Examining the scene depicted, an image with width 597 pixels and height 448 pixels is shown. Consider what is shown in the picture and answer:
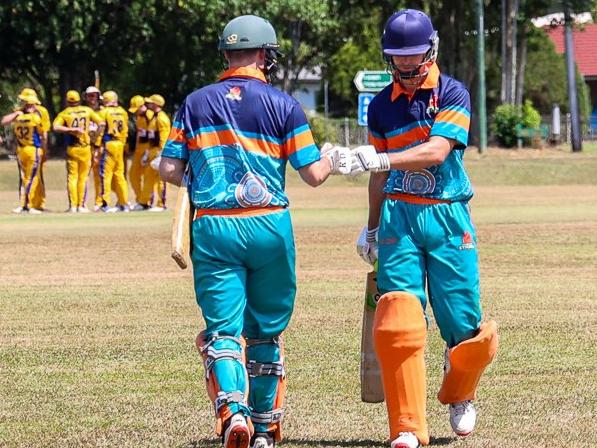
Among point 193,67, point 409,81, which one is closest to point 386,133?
point 409,81

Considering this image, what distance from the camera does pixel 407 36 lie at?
7.00 metres

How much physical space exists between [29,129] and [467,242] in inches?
818

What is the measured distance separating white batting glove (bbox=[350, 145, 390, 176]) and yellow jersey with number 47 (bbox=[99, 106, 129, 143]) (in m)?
21.0

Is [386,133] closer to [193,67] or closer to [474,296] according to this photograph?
[474,296]

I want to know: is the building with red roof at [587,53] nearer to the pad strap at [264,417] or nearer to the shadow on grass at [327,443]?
the shadow on grass at [327,443]

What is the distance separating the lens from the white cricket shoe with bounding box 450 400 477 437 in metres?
7.16

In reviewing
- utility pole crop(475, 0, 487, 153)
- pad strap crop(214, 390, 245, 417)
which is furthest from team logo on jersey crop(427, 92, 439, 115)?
utility pole crop(475, 0, 487, 153)

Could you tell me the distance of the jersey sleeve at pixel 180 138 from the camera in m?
6.68

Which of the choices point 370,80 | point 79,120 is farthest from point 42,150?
point 370,80

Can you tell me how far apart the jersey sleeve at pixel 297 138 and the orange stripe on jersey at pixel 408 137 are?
25.3 inches

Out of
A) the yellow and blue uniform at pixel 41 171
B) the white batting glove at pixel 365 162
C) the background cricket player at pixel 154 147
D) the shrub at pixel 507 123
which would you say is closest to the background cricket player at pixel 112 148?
the background cricket player at pixel 154 147

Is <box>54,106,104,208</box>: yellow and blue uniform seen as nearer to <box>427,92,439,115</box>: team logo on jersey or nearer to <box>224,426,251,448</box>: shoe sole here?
<box>427,92,439,115</box>: team logo on jersey

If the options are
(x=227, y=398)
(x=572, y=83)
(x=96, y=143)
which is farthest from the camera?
(x=572, y=83)

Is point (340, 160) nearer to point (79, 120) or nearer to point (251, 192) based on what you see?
point (251, 192)
